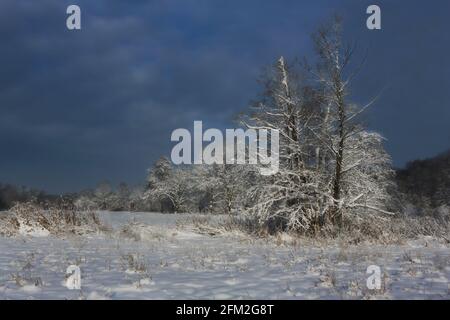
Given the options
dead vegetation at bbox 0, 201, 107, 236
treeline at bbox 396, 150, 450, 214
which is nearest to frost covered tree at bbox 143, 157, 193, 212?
treeline at bbox 396, 150, 450, 214

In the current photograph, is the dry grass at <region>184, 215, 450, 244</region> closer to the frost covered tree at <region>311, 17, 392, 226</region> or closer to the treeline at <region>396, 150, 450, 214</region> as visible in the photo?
the frost covered tree at <region>311, 17, 392, 226</region>

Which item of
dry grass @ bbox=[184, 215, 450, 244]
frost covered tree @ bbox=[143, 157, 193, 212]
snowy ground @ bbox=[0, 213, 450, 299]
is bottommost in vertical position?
snowy ground @ bbox=[0, 213, 450, 299]

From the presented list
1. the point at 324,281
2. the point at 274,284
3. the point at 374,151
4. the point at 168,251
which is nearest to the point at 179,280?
the point at 274,284

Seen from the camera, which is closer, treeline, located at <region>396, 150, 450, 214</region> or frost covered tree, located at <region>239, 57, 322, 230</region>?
frost covered tree, located at <region>239, 57, 322, 230</region>

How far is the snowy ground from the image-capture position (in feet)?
22.0

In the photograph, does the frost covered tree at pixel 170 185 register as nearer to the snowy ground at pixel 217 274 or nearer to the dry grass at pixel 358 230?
the dry grass at pixel 358 230

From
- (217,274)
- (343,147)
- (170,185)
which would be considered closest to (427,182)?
(170,185)

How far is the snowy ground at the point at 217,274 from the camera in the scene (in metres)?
6.71

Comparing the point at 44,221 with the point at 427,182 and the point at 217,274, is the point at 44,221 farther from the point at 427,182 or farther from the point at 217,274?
the point at 427,182

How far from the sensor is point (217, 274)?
8625 mm
